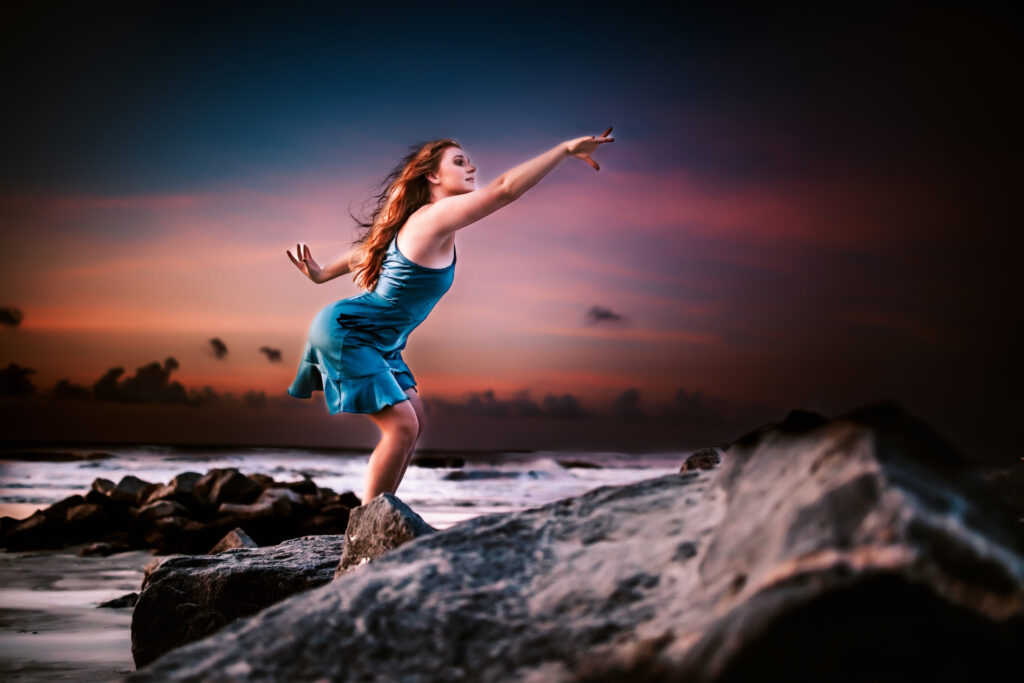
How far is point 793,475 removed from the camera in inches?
51.2

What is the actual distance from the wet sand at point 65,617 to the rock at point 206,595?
0.14 m

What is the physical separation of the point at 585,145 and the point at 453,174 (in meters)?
1.00

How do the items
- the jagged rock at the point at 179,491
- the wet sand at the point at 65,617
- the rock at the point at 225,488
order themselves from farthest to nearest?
the jagged rock at the point at 179,491 < the rock at the point at 225,488 < the wet sand at the point at 65,617

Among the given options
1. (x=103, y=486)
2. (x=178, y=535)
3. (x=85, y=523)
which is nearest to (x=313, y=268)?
(x=178, y=535)

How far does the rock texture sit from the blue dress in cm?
199

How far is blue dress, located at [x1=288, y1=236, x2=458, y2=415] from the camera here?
12.1 feet

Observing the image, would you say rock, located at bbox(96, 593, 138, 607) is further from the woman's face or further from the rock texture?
the rock texture

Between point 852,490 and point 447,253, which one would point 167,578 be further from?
point 852,490

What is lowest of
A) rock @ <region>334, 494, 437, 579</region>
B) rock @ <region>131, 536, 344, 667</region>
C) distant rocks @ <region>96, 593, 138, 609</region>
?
distant rocks @ <region>96, 593, 138, 609</region>

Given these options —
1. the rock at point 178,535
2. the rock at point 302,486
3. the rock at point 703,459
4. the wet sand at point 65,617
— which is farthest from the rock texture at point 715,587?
the rock at point 302,486

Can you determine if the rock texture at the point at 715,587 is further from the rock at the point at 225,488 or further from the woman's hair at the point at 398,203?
the rock at the point at 225,488

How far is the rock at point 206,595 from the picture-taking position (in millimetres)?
3033

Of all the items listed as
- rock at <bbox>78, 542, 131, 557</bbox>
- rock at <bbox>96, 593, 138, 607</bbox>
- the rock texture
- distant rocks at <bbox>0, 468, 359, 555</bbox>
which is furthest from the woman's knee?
rock at <bbox>78, 542, 131, 557</bbox>

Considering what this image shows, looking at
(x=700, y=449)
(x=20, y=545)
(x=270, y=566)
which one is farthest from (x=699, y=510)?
(x=20, y=545)
